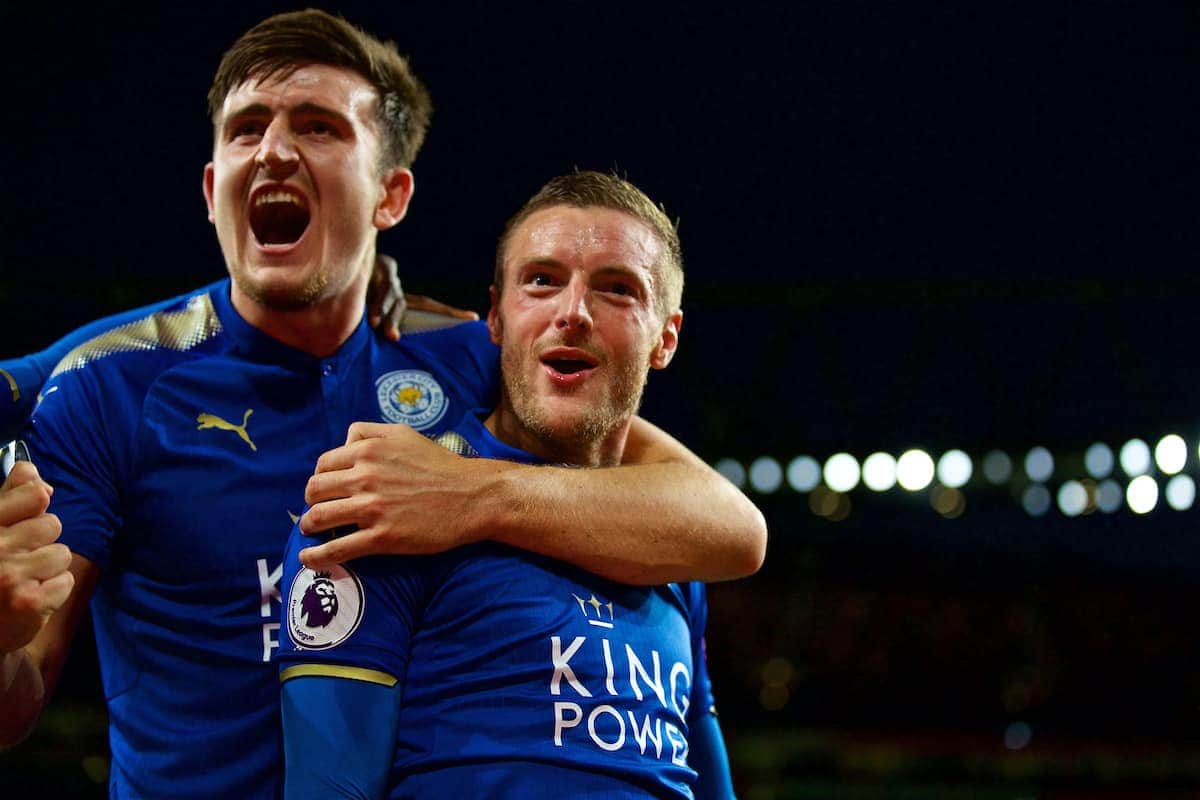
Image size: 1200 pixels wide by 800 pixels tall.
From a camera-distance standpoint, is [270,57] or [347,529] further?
[270,57]

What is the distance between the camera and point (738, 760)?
1077 cm

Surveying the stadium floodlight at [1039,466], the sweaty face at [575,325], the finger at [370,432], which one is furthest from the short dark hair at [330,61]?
the stadium floodlight at [1039,466]

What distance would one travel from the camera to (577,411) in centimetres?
219

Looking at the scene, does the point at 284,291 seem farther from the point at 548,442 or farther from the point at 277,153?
the point at 548,442

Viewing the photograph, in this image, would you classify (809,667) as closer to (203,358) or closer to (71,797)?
(71,797)

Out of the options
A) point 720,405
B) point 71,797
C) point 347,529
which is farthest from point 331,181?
point 71,797

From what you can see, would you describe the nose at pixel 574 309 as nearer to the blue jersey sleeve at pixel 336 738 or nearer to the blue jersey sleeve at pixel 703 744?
the blue jersey sleeve at pixel 703 744

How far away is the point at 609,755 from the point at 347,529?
0.53 metres

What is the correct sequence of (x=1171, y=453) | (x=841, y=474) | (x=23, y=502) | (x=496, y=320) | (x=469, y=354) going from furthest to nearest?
1. (x=841, y=474)
2. (x=1171, y=453)
3. (x=469, y=354)
4. (x=496, y=320)
5. (x=23, y=502)

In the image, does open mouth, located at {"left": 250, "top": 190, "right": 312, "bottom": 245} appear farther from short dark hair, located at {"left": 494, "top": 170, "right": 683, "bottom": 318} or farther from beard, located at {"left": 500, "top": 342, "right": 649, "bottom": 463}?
beard, located at {"left": 500, "top": 342, "right": 649, "bottom": 463}

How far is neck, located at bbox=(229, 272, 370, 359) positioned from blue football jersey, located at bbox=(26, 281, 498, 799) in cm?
10

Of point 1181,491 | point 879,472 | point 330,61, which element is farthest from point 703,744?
point 1181,491

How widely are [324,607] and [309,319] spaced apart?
2.68ft

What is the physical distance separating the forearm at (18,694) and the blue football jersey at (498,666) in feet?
1.36
